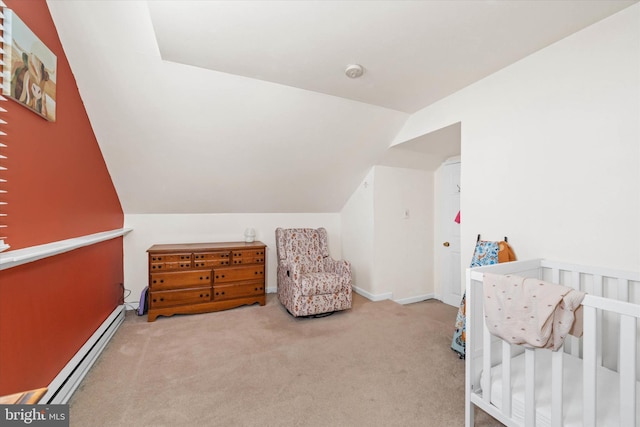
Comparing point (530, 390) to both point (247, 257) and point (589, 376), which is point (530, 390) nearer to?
point (589, 376)

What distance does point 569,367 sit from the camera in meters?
1.54

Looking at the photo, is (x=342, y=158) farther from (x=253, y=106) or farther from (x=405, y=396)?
(x=405, y=396)

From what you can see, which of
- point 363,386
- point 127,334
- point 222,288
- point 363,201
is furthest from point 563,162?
point 127,334

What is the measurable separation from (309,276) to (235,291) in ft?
3.21

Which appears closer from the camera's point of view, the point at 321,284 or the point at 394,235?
the point at 321,284

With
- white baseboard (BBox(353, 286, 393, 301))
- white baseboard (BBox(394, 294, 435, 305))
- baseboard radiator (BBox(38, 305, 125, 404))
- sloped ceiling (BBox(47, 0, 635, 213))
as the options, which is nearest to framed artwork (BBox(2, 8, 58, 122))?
sloped ceiling (BBox(47, 0, 635, 213))

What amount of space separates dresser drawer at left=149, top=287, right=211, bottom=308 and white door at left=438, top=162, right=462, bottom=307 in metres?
3.23

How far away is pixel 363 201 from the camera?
13.1 ft

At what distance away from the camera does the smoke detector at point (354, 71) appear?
2.15 meters

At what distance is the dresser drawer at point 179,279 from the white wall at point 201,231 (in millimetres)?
536

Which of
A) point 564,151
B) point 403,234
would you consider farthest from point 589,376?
point 403,234

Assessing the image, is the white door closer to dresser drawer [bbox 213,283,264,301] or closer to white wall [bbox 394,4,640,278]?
white wall [bbox 394,4,640,278]

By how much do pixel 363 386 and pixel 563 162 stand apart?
Result: 2088 millimetres

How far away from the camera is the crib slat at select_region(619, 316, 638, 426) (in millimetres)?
997
